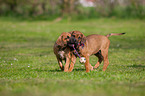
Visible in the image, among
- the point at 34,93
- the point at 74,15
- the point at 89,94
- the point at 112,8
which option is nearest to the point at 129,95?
the point at 89,94

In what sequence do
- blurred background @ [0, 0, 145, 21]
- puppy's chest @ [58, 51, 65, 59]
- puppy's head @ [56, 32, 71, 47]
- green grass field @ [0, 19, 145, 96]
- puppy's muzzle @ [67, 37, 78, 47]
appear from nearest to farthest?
green grass field @ [0, 19, 145, 96] < puppy's muzzle @ [67, 37, 78, 47] < puppy's head @ [56, 32, 71, 47] < puppy's chest @ [58, 51, 65, 59] < blurred background @ [0, 0, 145, 21]

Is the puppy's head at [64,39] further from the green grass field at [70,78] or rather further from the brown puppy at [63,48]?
the green grass field at [70,78]

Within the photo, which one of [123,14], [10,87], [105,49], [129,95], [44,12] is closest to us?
[129,95]

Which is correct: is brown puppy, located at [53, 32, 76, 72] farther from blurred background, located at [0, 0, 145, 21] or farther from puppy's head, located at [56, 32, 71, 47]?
blurred background, located at [0, 0, 145, 21]

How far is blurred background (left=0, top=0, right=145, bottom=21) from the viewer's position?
34.1 meters

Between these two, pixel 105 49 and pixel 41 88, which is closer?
pixel 41 88

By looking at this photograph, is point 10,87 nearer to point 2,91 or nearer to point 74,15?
point 2,91

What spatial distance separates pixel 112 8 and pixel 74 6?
5229 millimetres

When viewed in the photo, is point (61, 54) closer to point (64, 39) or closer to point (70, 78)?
point (64, 39)

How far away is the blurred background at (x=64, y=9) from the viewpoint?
34125 millimetres

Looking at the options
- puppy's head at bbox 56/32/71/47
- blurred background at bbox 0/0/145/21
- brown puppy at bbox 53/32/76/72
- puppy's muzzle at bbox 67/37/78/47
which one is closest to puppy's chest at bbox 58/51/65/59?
brown puppy at bbox 53/32/76/72

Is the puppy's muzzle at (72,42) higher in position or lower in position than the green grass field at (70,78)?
higher

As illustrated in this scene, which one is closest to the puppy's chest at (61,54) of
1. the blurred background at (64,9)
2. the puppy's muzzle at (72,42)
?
the puppy's muzzle at (72,42)

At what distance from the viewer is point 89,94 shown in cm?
468
